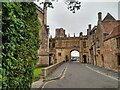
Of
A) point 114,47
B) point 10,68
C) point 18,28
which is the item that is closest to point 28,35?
point 18,28

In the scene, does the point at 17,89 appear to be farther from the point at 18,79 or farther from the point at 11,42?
the point at 11,42

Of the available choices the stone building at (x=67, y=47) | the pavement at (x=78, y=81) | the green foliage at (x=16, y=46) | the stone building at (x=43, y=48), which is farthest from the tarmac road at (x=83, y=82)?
the stone building at (x=67, y=47)

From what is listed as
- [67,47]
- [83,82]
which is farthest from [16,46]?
[67,47]

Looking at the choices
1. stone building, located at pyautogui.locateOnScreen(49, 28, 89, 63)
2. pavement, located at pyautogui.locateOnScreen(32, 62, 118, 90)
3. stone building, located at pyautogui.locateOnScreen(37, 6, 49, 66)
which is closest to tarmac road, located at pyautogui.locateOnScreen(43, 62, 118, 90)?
pavement, located at pyautogui.locateOnScreen(32, 62, 118, 90)

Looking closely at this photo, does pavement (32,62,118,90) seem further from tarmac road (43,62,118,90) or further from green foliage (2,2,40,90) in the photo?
green foliage (2,2,40,90)

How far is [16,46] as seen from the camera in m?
4.86

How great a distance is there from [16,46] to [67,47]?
219ft

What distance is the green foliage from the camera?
13.8 ft

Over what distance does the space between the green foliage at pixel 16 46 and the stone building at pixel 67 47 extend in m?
63.7

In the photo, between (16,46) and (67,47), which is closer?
(16,46)

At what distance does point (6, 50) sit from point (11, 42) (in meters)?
0.23

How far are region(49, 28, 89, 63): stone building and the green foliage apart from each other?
63656 millimetres

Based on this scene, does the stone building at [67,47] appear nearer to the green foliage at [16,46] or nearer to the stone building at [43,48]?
the stone building at [43,48]

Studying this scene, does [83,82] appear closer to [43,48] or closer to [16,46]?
[16,46]
